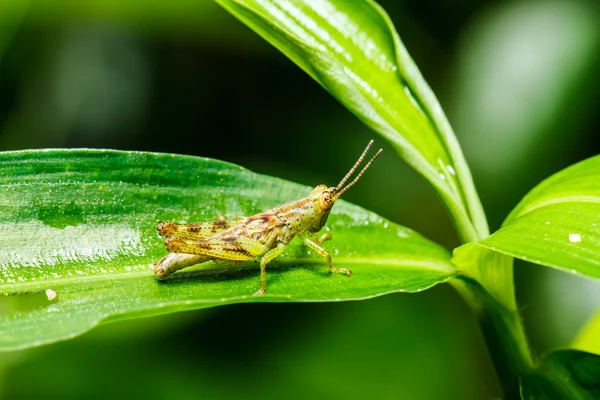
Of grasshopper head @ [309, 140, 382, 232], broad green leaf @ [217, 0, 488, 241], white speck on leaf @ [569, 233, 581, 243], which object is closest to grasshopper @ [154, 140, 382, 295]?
grasshopper head @ [309, 140, 382, 232]

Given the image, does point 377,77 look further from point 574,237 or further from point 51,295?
point 51,295

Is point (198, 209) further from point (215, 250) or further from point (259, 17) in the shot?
point (259, 17)

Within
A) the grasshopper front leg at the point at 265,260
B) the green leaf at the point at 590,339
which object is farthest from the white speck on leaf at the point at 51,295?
the green leaf at the point at 590,339

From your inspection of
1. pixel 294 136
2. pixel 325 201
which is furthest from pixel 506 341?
pixel 294 136

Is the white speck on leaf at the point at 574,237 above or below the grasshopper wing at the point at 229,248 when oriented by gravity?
above

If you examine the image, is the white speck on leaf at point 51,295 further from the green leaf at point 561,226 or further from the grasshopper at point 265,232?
the green leaf at point 561,226
